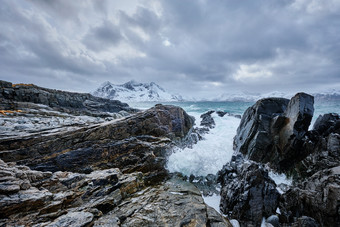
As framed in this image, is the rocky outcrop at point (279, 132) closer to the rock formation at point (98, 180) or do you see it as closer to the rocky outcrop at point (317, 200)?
the rocky outcrop at point (317, 200)

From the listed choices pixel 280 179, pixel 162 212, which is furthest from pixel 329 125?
pixel 162 212

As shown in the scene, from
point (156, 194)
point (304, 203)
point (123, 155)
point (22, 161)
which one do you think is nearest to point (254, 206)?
point (304, 203)

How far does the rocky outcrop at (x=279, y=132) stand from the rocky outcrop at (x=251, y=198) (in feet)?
14.7

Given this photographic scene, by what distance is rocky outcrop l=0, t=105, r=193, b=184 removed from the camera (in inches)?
325

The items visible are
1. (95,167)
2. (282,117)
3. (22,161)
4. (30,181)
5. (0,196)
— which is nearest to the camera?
(0,196)

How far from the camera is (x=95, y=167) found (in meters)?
9.09

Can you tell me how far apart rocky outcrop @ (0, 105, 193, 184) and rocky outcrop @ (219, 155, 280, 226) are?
16.7 ft

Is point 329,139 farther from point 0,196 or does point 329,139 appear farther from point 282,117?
point 0,196

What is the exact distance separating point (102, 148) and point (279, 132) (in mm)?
15597

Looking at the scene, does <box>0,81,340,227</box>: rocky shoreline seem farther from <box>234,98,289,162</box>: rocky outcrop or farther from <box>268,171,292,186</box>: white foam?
<box>268,171,292,186</box>: white foam

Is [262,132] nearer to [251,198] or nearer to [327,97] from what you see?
[251,198]

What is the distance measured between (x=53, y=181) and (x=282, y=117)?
58.1 feet

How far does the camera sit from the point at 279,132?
11969 millimetres

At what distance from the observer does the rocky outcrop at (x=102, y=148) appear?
8.27 meters
